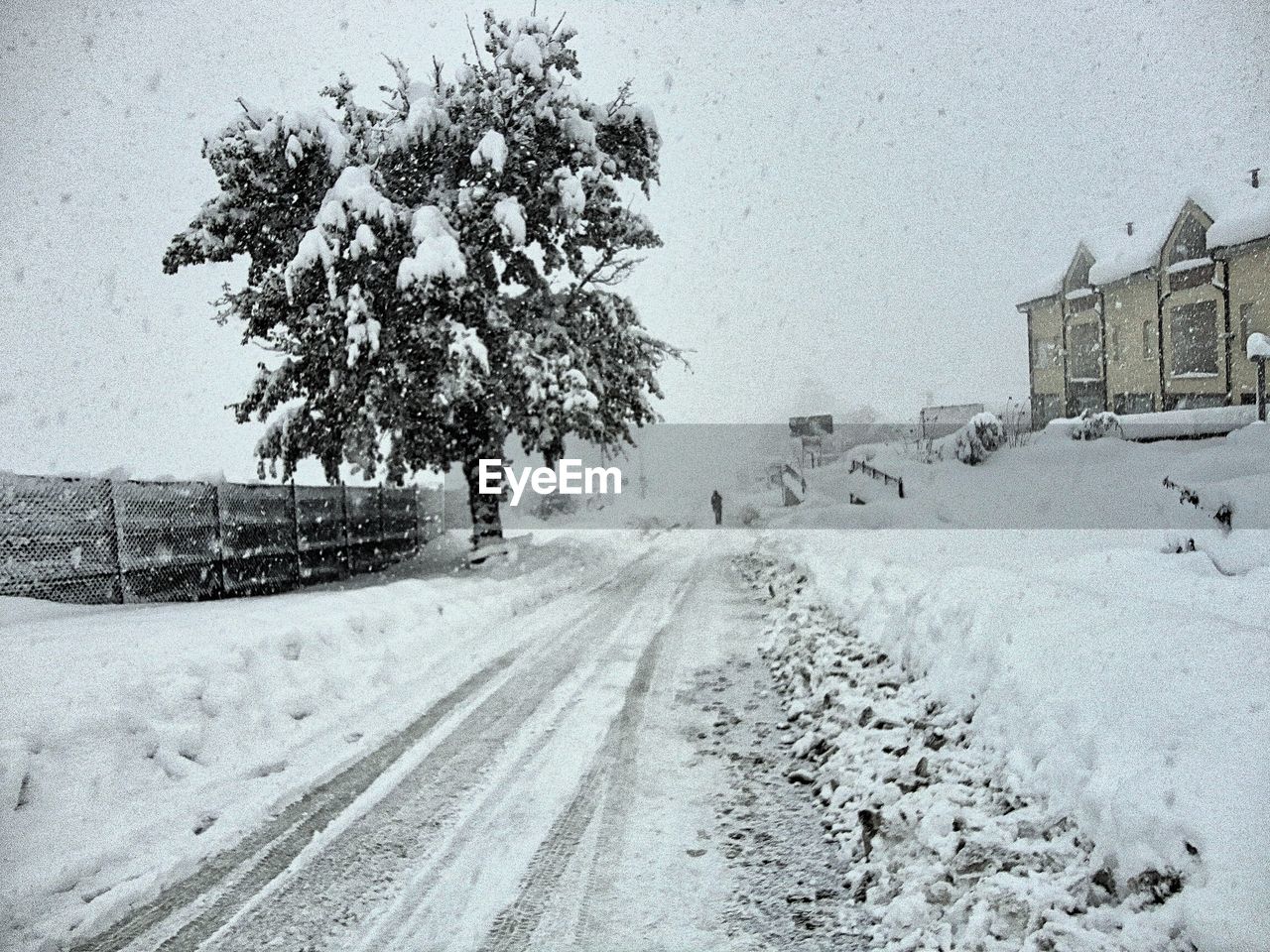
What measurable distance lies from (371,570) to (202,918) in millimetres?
15707

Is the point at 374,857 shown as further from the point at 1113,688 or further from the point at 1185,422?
the point at 1185,422

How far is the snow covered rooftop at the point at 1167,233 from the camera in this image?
21359 millimetres

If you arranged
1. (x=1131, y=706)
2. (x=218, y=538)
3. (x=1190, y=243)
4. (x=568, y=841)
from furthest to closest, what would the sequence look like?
(x=1190, y=243)
(x=218, y=538)
(x=568, y=841)
(x=1131, y=706)

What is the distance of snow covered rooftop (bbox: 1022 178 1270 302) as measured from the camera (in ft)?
70.1

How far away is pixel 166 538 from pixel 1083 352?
32.0 meters

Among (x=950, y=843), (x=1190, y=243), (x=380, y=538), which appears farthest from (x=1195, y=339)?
(x=950, y=843)

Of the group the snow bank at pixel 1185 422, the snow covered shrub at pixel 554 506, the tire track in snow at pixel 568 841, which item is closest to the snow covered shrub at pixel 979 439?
the snow bank at pixel 1185 422

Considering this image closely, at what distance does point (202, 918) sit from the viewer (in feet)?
11.0

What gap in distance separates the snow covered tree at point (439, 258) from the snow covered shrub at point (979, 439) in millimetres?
13612

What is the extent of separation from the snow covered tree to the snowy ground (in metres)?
6.19

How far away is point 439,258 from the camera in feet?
40.4

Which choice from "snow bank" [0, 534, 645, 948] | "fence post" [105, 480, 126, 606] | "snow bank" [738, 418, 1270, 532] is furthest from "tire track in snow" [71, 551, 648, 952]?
"snow bank" [738, 418, 1270, 532]

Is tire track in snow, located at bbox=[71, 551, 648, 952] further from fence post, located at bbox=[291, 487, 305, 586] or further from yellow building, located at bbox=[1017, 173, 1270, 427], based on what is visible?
yellow building, located at bbox=[1017, 173, 1270, 427]

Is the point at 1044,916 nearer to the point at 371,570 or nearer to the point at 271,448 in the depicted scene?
the point at 271,448
